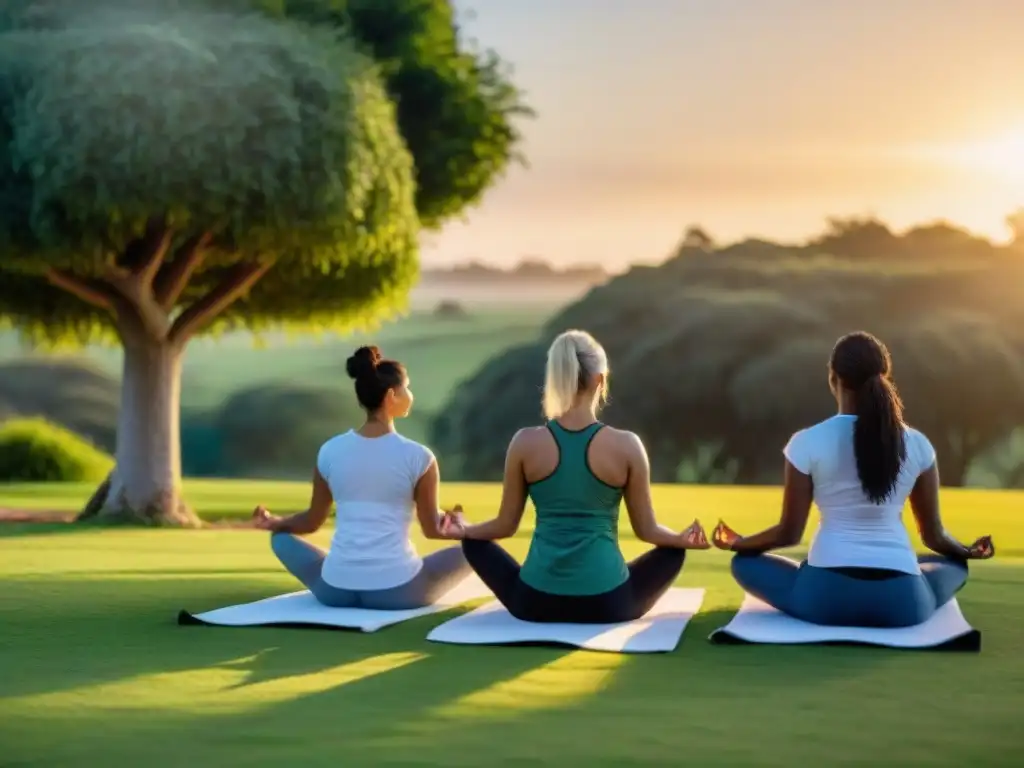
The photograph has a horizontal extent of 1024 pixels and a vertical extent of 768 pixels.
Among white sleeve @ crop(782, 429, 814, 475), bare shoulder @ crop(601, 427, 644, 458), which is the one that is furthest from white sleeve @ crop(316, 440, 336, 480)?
white sleeve @ crop(782, 429, 814, 475)

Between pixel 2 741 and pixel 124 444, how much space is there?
50.3 ft

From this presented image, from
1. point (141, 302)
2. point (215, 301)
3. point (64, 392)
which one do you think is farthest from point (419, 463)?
point (64, 392)

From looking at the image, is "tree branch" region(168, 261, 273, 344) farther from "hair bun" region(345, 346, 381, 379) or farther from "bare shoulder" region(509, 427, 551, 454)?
"bare shoulder" region(509, 427, 551, 454)

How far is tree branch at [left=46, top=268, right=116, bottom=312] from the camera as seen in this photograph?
2006cm

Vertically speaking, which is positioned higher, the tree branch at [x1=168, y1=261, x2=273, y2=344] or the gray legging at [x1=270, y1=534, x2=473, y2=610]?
the tree branch at [x1=168, y1=261, x2=273, y2=344]

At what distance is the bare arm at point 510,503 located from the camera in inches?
340

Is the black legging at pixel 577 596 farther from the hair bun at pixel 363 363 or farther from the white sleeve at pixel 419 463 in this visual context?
the hair bun at pixel 363 363

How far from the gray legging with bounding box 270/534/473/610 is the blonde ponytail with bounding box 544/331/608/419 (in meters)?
1.46

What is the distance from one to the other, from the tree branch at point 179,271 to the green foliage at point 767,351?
24.5m

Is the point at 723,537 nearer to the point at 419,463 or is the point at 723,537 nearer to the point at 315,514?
the point at 419,463

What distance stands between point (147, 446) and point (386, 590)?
12065 mm

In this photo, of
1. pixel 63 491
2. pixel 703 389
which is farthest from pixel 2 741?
pixel 703 389

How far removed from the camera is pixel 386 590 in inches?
371

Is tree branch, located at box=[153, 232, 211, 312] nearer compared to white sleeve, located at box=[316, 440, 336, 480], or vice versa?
white sleeve, located at box=[316, 440, 336, 480]
